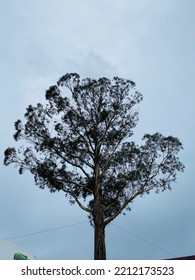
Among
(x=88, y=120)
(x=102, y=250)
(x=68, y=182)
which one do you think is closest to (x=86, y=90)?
(x=88, y=120)

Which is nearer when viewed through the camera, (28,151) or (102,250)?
(102,250)

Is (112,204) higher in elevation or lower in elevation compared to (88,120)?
lower

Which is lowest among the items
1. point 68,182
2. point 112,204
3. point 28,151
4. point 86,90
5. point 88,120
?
point 112,204

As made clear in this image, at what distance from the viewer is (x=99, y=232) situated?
58.2ft

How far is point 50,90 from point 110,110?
3.31 meters

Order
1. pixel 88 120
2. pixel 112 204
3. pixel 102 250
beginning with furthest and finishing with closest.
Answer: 1. pixel 88 120
2. pixel 112 204
3. pixel 102 250

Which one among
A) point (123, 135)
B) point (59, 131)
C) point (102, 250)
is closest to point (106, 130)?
point (123, 135)

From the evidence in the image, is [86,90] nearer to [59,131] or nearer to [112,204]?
[59,131]

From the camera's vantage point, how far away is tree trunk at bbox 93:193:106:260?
17.0 meters

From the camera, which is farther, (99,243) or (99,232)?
(99,232)

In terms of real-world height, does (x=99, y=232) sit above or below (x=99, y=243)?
above

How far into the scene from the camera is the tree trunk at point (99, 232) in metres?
17.0

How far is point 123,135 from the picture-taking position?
21.9 m

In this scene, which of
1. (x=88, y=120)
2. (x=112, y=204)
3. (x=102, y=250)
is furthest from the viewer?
(x=88, y=120)
